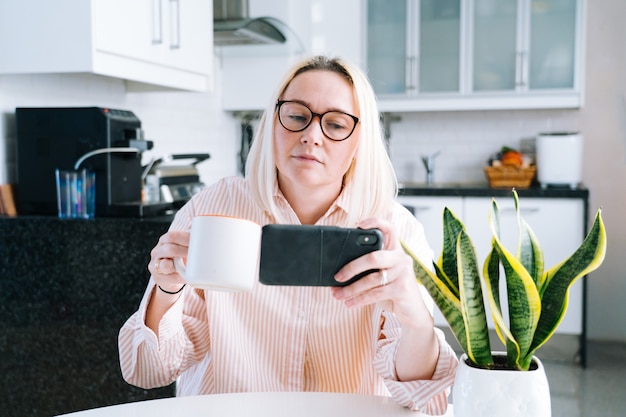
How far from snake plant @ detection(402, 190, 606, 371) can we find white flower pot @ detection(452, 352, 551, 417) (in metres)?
0.04

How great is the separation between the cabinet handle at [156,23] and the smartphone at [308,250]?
1.87 meters

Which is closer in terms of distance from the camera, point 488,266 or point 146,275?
point 488,266

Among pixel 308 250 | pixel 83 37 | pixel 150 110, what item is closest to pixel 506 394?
pixel 308 250

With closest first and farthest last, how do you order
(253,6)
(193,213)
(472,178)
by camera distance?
(193,213) < (253,6) < (472,178)

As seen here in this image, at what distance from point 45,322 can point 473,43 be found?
3.04m

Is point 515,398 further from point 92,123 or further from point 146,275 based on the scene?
point 92,123

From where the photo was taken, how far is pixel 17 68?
7.57ft

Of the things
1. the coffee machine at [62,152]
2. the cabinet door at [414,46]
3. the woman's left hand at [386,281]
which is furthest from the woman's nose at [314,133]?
the cabinet door at [414,46]

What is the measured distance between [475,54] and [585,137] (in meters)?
0.90

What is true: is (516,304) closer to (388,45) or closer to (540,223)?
(540,223)

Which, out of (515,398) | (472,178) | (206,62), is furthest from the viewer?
(472,178)

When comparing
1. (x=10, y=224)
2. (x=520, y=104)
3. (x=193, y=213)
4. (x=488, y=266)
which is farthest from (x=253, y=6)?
(x=488, y=266)

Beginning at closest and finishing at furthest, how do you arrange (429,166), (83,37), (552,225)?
(83,37) < (552,225) < (429,166)

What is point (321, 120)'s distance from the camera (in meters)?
1.41
